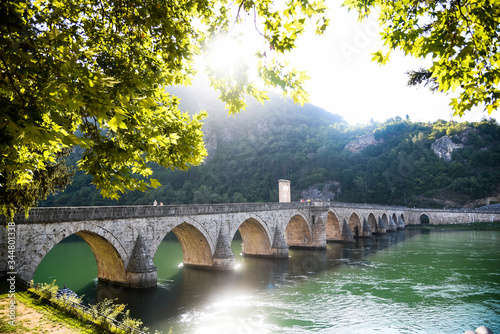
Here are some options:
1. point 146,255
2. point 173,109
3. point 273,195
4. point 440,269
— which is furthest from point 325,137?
point 173,109

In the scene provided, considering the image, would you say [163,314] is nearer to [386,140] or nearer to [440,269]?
[440,269]

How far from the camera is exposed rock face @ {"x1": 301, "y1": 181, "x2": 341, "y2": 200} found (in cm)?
9288

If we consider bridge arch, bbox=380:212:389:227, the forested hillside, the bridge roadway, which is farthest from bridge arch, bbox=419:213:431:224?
the bridge roadway

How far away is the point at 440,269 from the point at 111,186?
30.2 meters

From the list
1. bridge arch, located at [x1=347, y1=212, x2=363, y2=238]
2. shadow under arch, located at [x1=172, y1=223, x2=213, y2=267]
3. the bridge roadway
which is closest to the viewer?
the bridge roadway

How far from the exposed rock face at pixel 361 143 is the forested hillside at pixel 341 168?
0.34 m

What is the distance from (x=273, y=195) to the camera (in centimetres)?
8969

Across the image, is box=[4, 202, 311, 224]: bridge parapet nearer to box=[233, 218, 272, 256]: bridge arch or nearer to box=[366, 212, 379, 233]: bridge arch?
box=[233, 218, 272, 256]: bridge arch

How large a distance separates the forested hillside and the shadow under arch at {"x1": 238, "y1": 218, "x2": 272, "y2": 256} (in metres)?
44.7

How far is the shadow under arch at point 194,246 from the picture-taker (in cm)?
2605

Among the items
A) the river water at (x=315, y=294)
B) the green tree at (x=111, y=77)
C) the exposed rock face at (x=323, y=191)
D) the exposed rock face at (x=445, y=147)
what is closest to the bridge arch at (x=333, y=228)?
the river water at (x=315, y=294)

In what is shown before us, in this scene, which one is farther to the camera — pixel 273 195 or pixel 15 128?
pixel 273 195

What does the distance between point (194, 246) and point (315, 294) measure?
1192cm

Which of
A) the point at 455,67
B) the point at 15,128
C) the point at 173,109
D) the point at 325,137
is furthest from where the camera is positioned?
the point at 325,137
